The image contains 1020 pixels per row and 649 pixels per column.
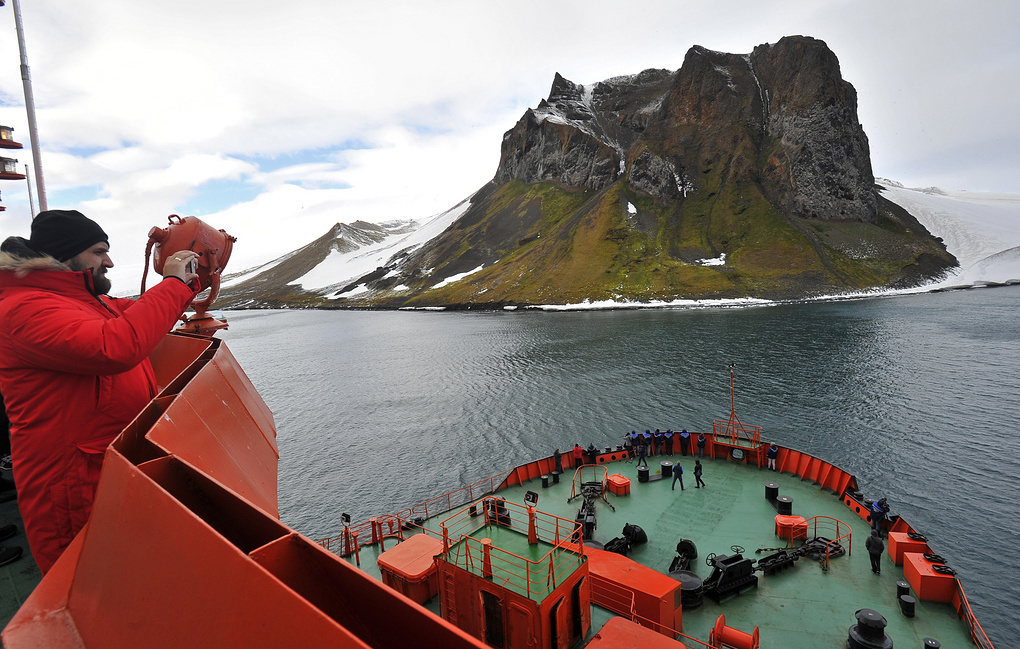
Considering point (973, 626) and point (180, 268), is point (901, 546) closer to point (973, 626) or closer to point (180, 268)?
point (973, 626)

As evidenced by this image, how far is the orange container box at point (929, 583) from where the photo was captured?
1288 cm

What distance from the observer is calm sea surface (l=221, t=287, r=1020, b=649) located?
27.5 meters

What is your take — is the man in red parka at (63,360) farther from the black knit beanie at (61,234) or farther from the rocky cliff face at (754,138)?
the rocky cliff face at (754,138)

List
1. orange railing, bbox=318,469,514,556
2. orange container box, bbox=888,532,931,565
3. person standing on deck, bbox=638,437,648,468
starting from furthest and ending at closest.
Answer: person standing on deck, bbox=638,437,648,468 → orange railing, bbox=318,469,514,556 → orange container box, bbox=888,532,931,565

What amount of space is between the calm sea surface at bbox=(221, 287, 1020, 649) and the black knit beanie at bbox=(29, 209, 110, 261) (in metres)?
26.4

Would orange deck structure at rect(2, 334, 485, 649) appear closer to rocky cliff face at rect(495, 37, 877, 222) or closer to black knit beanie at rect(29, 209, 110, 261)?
black knit beanie at rect(29, 209, 110, 261)

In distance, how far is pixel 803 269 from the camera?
4542 inches

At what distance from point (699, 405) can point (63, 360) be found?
146 ft

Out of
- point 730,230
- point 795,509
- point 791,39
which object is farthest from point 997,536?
point 791,39

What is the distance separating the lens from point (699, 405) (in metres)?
42.4

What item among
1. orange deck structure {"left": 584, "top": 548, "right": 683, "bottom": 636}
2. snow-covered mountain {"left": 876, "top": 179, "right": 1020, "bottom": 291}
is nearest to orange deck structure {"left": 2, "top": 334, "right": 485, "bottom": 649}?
orange deck structure {"left": 584, "top": 548, "right": 683, "bottom": 636}

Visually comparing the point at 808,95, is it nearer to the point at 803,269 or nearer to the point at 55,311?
the point at 803,269

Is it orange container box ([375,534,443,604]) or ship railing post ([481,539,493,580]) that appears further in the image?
orange container box ([375,534,443,604])

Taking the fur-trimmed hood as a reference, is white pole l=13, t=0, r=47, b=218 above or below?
above
